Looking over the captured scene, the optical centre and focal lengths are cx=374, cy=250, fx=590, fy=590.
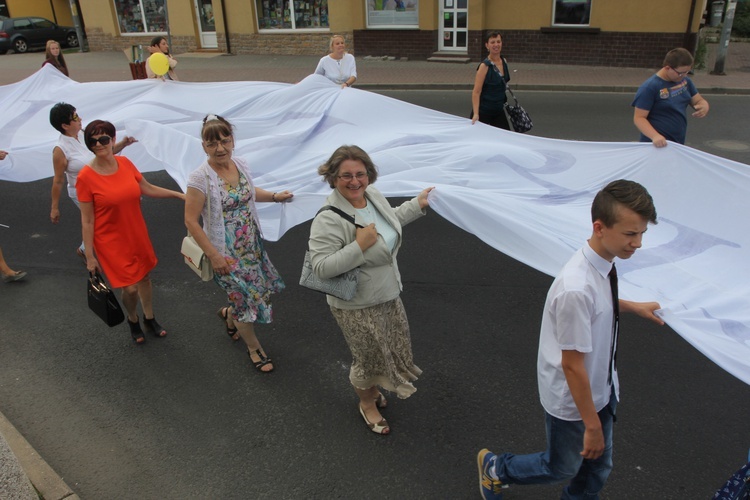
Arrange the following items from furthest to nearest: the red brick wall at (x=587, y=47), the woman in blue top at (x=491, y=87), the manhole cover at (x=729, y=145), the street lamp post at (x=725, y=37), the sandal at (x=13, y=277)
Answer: the red brick wall at (x=587, y=47) < the street lamp post at (x=725, y=37) < the manhole cover at (x=729, y=145) < the woman in blue top at (x=491, y=87) < the sandal at (x=13, y=277)

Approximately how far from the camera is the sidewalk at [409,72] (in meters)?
Result: 14.0

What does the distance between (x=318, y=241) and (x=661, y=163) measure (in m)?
2.84

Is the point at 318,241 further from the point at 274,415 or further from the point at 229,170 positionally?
the point at 274,415

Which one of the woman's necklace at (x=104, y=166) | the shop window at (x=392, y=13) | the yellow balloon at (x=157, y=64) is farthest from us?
the shop window at (x=392, y=13)

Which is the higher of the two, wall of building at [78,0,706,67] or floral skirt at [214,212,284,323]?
wall of building at [78,0,706,67]

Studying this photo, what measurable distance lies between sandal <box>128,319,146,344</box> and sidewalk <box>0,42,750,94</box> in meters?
11.3

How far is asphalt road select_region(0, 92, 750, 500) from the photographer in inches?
131

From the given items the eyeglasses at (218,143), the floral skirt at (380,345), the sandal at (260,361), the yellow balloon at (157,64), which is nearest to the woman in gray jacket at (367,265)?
the floral skirt at (380,345)

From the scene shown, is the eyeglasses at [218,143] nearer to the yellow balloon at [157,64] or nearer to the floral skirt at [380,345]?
the floral skirt at [380,345]

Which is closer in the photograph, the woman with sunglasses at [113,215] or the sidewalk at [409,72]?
the woman with sunglasses at [113,215]

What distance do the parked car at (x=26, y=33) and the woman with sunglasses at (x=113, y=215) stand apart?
2611 cm

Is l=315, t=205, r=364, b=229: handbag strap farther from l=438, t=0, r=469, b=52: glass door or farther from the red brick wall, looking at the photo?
l=438, t=0, r=469, b=52: glass door

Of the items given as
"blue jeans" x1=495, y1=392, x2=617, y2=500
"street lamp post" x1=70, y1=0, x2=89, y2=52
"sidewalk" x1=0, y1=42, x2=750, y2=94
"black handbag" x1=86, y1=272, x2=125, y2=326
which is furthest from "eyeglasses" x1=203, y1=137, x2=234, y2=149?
"street lamp post" x1=70, y1=0, x2=89, y2=52

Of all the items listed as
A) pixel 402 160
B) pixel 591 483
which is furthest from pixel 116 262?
pixel 591 483
